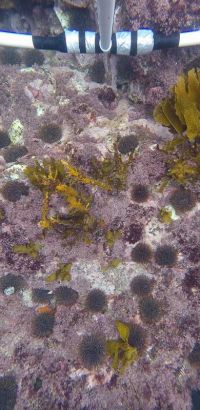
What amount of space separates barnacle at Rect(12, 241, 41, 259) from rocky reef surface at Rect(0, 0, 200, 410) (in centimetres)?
2

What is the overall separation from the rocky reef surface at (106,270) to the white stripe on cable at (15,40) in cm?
151

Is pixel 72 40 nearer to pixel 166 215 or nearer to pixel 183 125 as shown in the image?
pixel 183 125

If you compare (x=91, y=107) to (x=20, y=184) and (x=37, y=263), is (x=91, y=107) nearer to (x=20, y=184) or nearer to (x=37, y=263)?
(x=20, y=184)

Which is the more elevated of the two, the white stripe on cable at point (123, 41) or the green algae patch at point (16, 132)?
the white stripe on cable at point (123, 41)

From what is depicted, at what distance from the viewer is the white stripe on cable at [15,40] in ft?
20.4

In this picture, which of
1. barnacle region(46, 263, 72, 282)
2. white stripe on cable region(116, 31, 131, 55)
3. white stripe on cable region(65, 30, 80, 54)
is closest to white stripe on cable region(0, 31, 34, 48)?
white stripe on cable region(65, 30, 80, 54)

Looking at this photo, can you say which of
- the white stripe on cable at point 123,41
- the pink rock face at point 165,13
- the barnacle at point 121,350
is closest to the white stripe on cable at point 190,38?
the pink rock face at point 165,13

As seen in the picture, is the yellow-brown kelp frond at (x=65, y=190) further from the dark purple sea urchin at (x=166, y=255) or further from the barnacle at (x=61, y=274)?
the dark purple sea urchin at (x=166, y=255)

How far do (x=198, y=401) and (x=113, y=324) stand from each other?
1.93 meters

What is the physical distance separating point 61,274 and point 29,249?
0.69 meters

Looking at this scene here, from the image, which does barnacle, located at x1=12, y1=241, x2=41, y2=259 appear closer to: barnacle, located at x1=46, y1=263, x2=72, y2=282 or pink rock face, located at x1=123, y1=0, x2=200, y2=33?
barnacle, located at x1=46, y1=263, x2=72, y2=282

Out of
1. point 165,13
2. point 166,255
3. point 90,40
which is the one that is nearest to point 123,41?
point 90,40

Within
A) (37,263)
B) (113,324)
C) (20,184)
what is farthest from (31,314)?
(20,184)

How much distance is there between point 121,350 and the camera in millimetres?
5398
